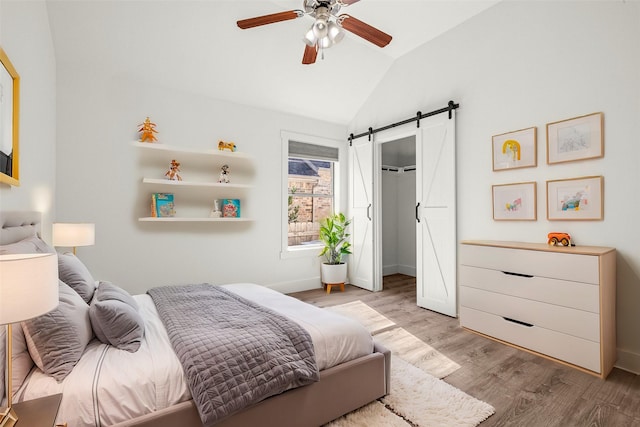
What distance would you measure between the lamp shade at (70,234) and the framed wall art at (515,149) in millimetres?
3721

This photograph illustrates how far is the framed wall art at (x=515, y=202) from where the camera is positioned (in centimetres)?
289

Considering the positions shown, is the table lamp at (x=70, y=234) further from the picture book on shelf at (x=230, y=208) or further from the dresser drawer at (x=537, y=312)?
the dresser drawer at (x=537, y=312)

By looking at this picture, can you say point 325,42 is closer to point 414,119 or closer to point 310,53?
point 310,53

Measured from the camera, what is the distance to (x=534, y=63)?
287cm

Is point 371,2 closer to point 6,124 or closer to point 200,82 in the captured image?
point 200,82

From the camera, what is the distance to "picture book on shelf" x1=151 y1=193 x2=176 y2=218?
3402 millimetres

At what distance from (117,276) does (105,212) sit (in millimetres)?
670

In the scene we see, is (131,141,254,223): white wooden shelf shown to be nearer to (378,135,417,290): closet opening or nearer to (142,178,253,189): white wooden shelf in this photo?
(142,178,253,189): white wooden shelf

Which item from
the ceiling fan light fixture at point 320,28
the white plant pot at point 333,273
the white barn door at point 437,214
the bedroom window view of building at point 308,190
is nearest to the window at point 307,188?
the bedroom window view of building at point 308,190

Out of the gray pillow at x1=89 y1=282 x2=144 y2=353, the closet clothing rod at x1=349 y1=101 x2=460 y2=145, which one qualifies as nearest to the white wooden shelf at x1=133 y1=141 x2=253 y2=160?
the closet clothing rod at x1=349 y1=101 x2=460 y2=145

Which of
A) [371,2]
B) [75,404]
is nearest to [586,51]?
[371,2]

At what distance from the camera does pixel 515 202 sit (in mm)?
3006

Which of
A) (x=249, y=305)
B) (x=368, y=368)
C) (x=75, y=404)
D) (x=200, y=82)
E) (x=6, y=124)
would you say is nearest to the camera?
(x=75, y=404)

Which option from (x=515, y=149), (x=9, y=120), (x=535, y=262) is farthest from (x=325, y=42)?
(x=535, y=262)
